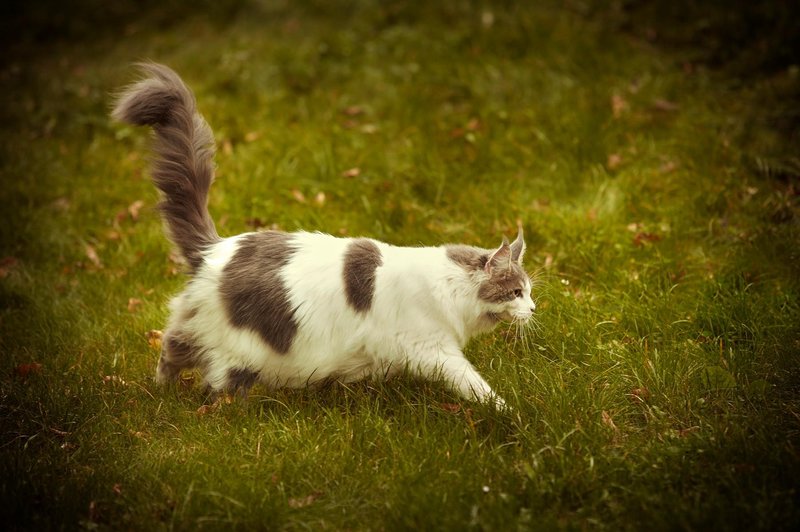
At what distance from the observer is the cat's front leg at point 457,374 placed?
10.9 ft

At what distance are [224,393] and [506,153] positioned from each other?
3192mm

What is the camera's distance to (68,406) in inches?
138

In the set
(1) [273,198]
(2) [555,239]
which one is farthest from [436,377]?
(1) [273,198]

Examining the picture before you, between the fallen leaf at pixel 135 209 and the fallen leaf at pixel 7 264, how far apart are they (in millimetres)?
878

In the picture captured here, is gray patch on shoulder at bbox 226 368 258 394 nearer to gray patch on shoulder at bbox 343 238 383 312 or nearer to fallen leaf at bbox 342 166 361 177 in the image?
gray patch on shoulder at bbox 343 238 383 312

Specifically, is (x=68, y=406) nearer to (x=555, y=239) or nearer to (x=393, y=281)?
(x=393, y=281)

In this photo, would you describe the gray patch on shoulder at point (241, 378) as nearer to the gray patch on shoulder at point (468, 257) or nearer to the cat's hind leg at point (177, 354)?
the cat's hind leg at point (177, 354)

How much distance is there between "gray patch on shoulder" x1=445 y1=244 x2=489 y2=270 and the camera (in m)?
3.50

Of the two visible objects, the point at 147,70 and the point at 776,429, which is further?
the point at 147,70

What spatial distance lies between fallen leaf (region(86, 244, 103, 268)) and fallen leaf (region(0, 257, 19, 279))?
0.48 metres

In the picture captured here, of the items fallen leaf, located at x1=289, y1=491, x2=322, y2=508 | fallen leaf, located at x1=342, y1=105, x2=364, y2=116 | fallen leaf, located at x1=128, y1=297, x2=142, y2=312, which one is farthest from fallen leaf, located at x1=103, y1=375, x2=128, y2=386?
fallen leaf, located at x1=342, y1=105, x2=364, y2=116

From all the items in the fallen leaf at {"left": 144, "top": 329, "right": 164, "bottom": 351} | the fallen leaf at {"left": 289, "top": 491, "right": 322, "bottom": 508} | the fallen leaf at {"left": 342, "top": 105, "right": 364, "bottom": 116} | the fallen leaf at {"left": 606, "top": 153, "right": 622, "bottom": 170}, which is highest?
the fallen leaf at {"left": 606, "top": 153, "right": 622, "bottom": 170}

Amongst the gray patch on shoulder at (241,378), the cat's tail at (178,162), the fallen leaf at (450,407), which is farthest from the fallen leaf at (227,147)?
the fallen leaf at (450,407)

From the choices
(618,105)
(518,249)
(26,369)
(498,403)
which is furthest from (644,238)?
(26,369)
